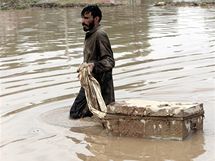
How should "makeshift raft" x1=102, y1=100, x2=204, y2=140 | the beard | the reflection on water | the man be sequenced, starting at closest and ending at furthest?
the reflection on water
"makeshift raft" x1=102, y1=100, x2=204, y2=140
the man
the beard

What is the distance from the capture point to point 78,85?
10.5m

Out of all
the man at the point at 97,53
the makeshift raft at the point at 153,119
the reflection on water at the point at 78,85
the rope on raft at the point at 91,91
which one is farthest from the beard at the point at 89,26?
the reflection on water at the point at 78,85

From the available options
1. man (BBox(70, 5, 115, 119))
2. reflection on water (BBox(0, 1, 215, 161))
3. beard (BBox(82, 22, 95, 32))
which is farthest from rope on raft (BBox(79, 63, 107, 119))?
beard (BBox(82, 22, 95, 32))

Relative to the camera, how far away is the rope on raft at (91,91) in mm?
7438

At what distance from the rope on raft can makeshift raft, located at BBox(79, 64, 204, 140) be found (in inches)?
4.8

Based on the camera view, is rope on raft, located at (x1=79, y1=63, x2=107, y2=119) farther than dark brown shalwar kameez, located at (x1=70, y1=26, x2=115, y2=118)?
No

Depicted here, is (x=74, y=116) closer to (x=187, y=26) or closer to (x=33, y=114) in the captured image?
(x=33, y=114)

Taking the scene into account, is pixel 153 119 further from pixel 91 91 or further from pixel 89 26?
pixel 89 26

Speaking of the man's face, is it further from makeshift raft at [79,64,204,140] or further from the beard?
makeshift raft at [79,64,204,140]

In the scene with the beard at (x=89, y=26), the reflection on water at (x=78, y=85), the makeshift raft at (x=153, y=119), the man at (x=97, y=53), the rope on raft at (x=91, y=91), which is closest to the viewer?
the reflection on water at (x=78, y=85)

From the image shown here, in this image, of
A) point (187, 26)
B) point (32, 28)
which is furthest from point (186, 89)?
point (32, 28)

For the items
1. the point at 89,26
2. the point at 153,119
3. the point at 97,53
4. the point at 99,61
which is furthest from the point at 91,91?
the point at 153,119

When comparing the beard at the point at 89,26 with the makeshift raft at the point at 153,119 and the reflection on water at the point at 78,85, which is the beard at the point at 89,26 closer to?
the makeshift raft at the point at 153,119

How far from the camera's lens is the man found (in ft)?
24.8
